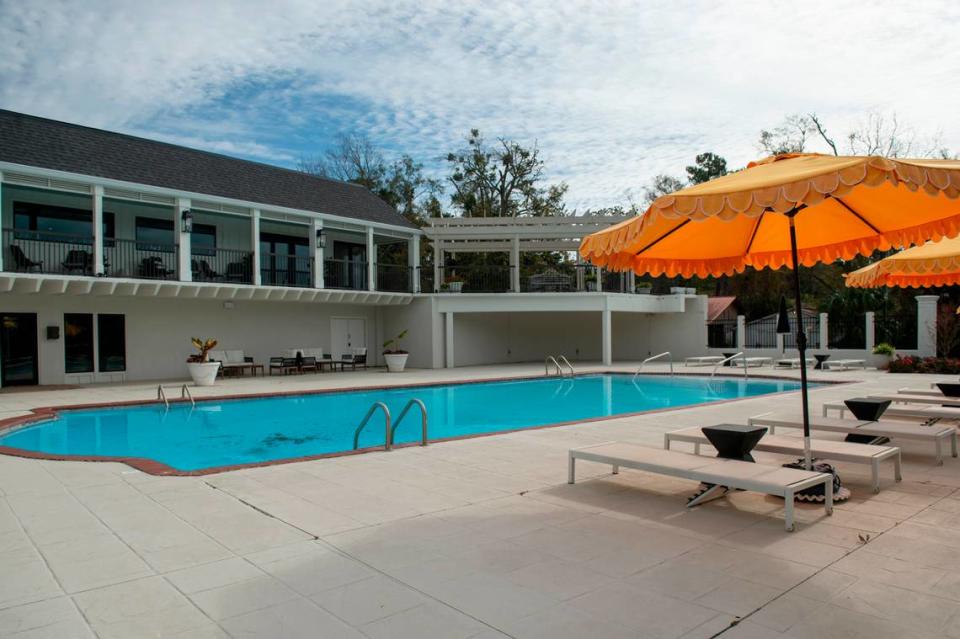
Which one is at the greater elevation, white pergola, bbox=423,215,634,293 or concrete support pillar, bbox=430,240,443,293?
white pergola, bbox=423,215,634,293

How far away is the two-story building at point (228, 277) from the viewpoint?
56.0 ft

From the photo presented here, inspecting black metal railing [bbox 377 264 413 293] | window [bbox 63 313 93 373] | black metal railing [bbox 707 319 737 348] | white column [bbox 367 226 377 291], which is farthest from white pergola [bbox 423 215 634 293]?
window [bbox 63 313 93 373]

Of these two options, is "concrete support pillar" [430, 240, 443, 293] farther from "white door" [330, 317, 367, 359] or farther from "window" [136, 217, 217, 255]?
"window" [136, 217, 217, 255]

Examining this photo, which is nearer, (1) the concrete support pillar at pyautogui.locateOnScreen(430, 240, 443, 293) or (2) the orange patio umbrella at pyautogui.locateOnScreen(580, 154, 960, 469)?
(2) the orange patio umbrella at pyautogui.locateOnScreen(580, 154, 960, 469)

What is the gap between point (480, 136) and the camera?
1471 inches

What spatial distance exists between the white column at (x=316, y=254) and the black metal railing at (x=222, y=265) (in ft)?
6.36

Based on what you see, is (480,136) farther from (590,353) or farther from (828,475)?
(828,475)

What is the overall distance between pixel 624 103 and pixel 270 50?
11.3m

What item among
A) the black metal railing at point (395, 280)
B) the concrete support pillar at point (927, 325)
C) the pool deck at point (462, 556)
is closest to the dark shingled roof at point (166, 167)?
the black metal railing at point (395, 280)

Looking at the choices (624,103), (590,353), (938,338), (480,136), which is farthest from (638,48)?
(480,136)

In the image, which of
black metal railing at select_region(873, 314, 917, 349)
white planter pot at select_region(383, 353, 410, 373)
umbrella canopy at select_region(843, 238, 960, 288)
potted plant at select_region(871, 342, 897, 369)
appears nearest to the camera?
umbrella canopy at select_region(843, 238, 960, 288)

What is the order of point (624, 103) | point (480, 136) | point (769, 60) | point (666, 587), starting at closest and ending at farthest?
point (666, 587), point (769, 60), point (624, 103), point (480, 136)

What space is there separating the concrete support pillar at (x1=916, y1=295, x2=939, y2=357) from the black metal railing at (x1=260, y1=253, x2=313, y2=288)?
20.1 m

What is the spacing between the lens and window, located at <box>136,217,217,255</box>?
19547 mm
